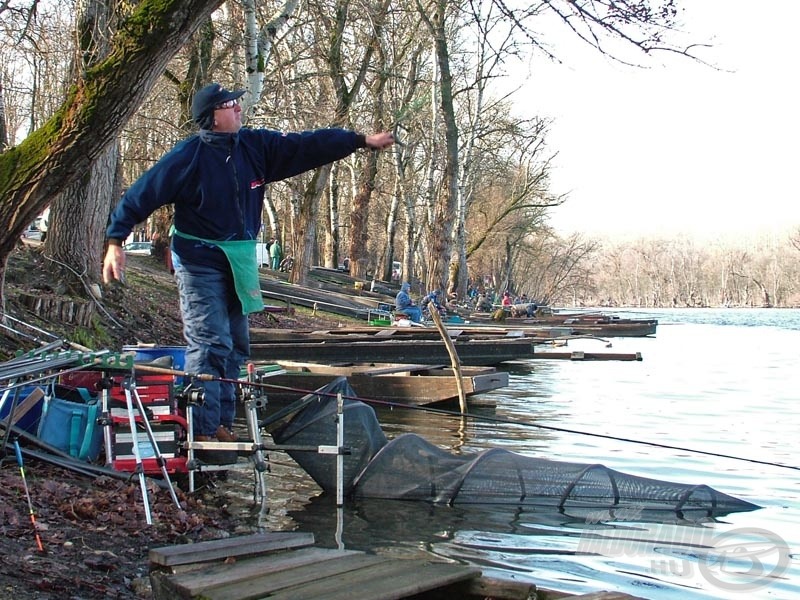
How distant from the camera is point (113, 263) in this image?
6.23m

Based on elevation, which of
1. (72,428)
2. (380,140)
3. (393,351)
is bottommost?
(72,428)

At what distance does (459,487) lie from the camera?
7.30 m

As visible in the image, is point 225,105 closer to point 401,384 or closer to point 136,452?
point 136,452

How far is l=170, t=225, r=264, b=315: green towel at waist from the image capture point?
21.6ft

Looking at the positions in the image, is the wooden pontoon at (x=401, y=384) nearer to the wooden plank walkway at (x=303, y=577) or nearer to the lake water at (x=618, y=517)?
the lake water at (x=618, y=517)

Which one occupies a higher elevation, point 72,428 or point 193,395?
point 193,395

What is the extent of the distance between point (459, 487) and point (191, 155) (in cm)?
295

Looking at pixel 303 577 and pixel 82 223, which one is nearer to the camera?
pixel 303 577

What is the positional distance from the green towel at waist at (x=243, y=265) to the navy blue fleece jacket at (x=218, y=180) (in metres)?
0.04

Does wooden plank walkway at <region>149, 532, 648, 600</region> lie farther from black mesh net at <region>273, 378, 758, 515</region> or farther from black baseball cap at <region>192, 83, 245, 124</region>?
black baseball cap at <region>192, 83, 245, 124</region>

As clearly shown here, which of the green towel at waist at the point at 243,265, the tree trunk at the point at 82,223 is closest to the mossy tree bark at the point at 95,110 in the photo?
the green towel at waist at the point at 243,265

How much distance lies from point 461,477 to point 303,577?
3236 millimetres

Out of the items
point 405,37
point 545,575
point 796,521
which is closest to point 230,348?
point 545,575

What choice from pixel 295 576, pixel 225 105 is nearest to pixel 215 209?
pixel 225 105
